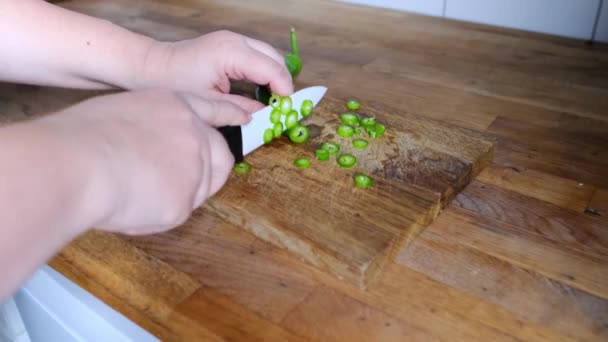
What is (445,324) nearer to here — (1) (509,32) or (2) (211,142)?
(2) (211,142)

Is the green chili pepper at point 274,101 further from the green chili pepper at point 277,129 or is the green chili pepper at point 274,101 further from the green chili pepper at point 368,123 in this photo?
the green chili pepper at point 368,123

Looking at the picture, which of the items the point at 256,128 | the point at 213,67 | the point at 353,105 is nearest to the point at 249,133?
the point at 256,128

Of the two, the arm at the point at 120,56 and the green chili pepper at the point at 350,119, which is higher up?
the arm at the point at 120,56

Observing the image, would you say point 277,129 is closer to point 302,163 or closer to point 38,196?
point 302,163

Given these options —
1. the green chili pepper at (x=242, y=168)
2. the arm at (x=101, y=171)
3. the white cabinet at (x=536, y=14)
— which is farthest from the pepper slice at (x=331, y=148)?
the white cabinet at (x=536, y=14)

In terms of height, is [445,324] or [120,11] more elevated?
[120,11]

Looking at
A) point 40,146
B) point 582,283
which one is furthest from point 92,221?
point 582,283
